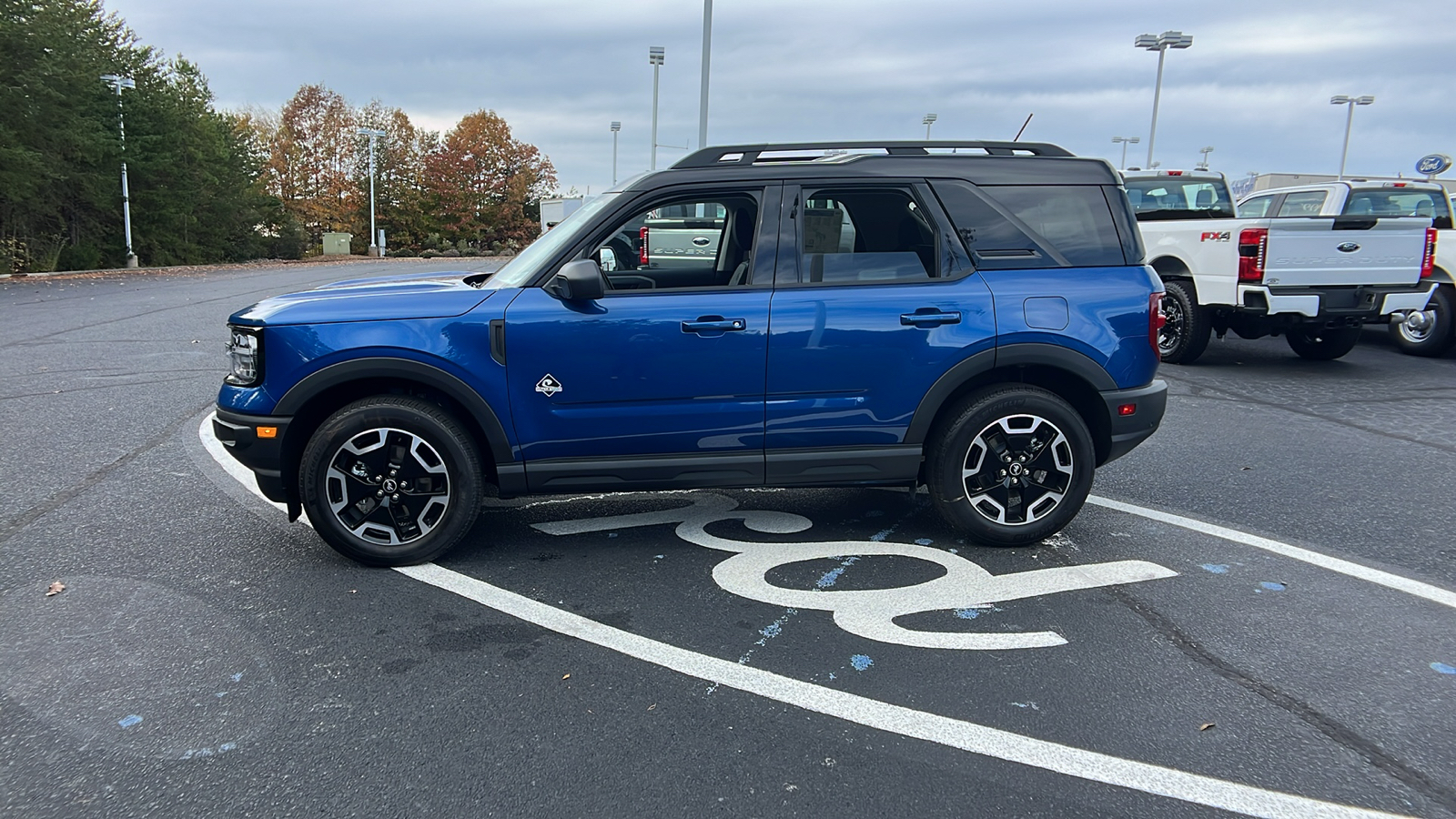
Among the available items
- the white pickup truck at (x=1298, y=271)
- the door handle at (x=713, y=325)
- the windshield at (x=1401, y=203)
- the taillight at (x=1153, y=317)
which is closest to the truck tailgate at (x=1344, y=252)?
the white pickup truck at (x=1298, y=271)

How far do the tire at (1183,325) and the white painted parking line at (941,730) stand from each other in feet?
29.4

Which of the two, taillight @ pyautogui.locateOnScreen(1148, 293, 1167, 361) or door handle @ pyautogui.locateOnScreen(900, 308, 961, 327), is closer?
door handle @ pyautogui.locateOnScreen(900, 308, 961, 327)

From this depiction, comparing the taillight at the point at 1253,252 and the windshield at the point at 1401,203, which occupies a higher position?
the windshield at the point at 1401,203

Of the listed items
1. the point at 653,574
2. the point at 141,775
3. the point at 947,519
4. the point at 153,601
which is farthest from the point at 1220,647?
the point at 153,601

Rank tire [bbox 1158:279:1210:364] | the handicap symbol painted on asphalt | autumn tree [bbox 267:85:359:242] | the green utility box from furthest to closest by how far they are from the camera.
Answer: autumn tree [bbox 267:85:359:242], the green utility box, tire [bbox 1158:279:1210:364], the handicap symbol painted on asphalt

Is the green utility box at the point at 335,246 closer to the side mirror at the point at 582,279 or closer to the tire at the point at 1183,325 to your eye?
the tire at the point at 1183,325

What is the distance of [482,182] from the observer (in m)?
67.9

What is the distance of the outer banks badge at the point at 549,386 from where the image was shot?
4.25 m

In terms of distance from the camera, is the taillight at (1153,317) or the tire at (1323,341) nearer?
the taillight at (1153,317)

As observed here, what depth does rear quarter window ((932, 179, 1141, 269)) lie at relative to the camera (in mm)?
4586

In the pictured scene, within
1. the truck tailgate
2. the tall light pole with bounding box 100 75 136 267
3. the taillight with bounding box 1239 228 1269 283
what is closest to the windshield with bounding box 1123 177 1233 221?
the taillight with bounding box 1239 228 1269 283

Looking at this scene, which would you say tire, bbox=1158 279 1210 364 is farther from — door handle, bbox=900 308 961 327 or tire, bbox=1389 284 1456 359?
door handle, bbox=900 308 961 327

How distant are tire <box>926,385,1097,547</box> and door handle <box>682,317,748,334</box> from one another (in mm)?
1153

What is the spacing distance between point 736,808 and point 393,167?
2812 inches
